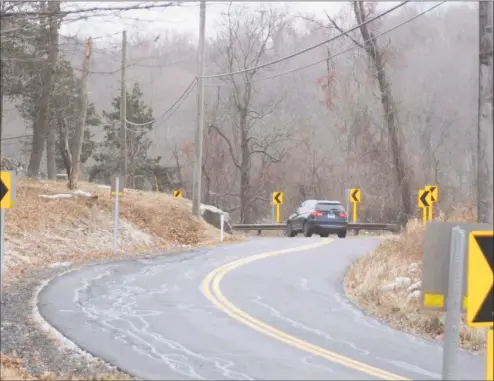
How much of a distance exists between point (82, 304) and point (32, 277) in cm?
372

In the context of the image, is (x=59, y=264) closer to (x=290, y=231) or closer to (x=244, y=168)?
(x=290, y=231)

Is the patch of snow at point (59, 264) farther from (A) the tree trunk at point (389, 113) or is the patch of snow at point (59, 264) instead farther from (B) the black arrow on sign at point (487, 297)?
(A) the tree trunk at point (389, 113)

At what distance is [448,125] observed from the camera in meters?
43.0

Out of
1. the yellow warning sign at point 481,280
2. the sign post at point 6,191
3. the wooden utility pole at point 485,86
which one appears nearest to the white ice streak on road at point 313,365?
the yellow warning sign at point 481,280

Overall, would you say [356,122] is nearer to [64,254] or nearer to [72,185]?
[72,185]

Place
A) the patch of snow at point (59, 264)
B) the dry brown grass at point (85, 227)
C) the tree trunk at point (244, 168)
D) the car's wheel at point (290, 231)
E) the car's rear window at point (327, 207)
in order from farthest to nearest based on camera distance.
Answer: the tree trunk at point (244, 168)
the car's wheel at point (290, 231)
the car's rear window at point (327, 207)
the dry brown grass at point (85, 227)
the patch of snow at point (59, 264)

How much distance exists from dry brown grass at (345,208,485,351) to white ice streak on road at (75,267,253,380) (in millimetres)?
2677

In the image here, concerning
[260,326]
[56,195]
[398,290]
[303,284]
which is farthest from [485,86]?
[56,195]

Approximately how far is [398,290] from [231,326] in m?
4.20

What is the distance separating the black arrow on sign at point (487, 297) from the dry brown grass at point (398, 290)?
3.08 metres

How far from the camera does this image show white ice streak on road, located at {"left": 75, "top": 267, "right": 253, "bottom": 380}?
8507mm

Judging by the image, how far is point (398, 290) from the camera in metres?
13.7

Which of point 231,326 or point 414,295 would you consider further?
point 414,295

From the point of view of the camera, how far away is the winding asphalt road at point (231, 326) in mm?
8531
